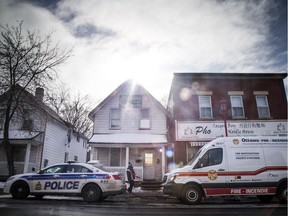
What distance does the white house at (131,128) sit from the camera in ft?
59.4

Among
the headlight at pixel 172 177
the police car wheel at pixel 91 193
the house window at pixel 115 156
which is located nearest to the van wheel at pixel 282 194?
the headlight at pixel 172 177

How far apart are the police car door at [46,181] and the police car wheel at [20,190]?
0.32m

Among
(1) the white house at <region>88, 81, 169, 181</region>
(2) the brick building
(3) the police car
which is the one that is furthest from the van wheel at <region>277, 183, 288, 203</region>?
(1) the white house at <region>88, 81, 169, 181</region>

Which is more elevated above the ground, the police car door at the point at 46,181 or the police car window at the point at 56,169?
the police car window at the point at 56,169

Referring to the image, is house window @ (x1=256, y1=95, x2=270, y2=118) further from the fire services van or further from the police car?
the police car

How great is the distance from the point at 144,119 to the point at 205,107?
207 inches

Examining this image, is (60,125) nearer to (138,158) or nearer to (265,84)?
(138,158)

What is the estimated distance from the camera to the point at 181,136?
16453 millimetres

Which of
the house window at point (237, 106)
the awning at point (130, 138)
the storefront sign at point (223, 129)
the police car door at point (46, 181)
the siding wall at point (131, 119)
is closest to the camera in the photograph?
the police car door at point (46, 181)

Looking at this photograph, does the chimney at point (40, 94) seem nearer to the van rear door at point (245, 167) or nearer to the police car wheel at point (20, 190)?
the police car wheel at point (20, 190)

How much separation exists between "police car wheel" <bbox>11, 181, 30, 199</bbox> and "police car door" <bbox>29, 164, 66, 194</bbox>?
0.32 m

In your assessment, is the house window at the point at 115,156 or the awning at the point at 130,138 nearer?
the awning at the point at 130,138

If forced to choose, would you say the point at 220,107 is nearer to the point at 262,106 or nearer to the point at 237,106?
the point at 237,106

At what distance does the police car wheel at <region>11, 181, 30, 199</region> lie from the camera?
9.57 meters
